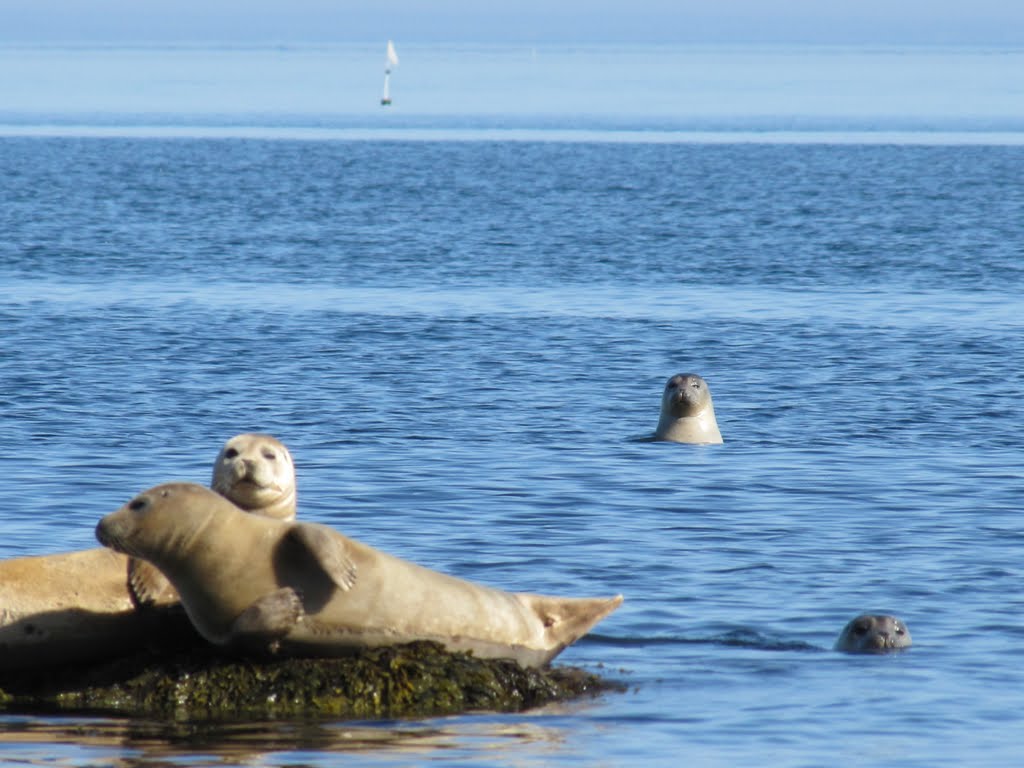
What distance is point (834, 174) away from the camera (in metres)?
64.0

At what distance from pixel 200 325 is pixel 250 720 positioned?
17322mm

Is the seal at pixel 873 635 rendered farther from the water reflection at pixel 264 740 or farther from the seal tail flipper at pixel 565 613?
the water reflection at pixel 264 740

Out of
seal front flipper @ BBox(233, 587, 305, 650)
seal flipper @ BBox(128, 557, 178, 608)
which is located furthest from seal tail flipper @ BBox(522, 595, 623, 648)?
seal flipper @ BBox(128, 557, 178, 608)

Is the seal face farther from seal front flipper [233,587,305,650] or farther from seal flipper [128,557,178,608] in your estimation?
seal front flipper [233,587,305,650]

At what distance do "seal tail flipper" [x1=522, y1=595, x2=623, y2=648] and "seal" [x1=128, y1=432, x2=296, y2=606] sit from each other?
1223 mm

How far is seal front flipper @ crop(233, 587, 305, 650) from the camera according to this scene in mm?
8820

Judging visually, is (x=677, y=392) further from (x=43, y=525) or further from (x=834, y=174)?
(x=834, y=174)

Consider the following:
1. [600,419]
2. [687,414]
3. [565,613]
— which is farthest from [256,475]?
[600,419]

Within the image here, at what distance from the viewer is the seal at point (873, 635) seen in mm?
10367

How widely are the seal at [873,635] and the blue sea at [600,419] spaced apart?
0.30 ft

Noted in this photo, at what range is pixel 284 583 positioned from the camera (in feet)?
29.3

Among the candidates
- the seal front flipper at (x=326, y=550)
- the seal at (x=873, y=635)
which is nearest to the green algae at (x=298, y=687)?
the seal front flipper at (x=326, y=550)

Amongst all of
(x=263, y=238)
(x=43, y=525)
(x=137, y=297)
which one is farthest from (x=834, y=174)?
(x=43, y=525)

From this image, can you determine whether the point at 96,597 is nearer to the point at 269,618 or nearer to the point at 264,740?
the point at 269,618
